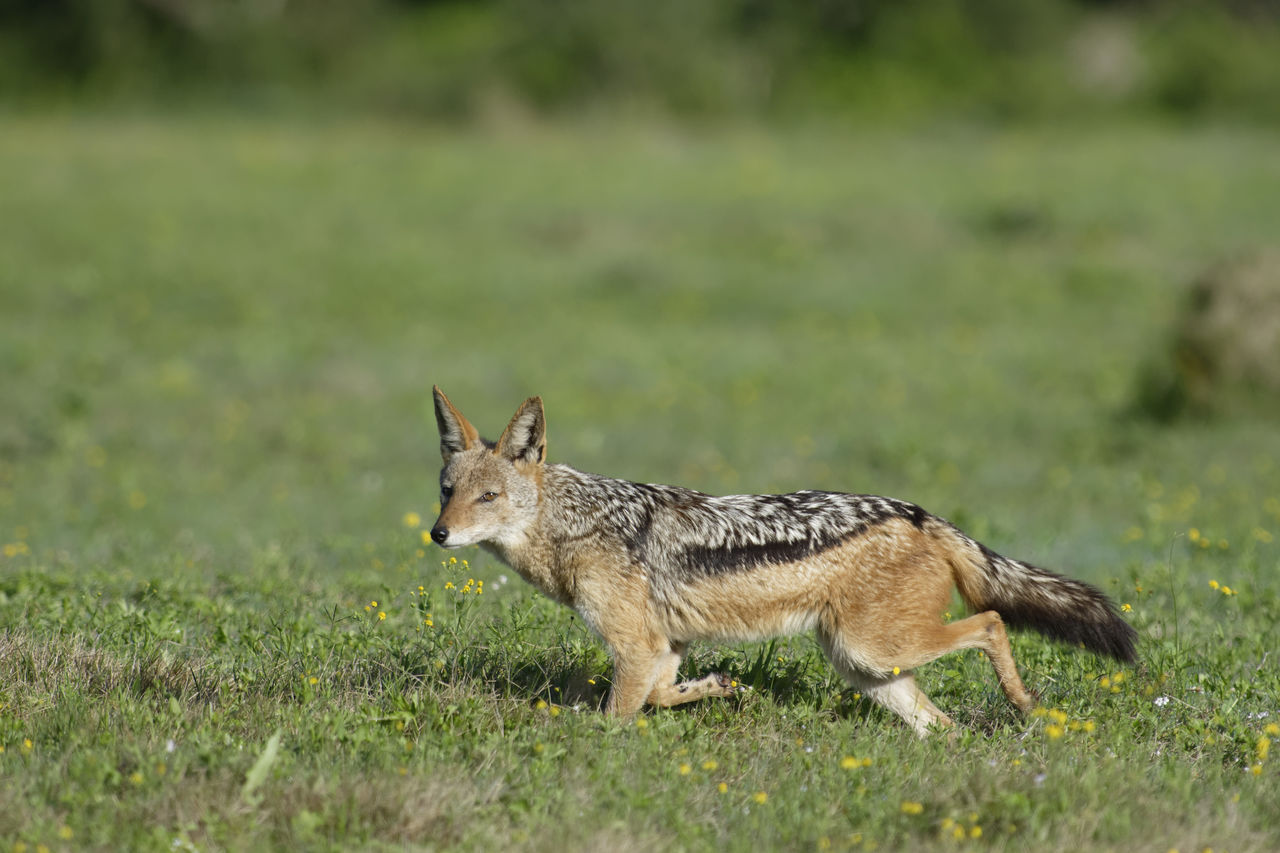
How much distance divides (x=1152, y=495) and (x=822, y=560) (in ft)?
23.9

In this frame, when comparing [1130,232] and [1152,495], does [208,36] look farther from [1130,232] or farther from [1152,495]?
[1152,495]

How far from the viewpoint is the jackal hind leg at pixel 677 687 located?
19.2ft

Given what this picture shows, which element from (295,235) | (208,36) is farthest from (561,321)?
(208,36)

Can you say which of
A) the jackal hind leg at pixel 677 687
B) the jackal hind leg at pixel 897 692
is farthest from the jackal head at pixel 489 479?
the jackal hind leg at pixel 897 692

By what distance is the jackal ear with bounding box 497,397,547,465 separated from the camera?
19.2 feet

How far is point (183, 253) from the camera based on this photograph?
77.7 feet

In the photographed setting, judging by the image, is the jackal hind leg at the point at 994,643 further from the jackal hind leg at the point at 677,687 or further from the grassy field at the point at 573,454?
the jackal hind leg at the point at 677,687

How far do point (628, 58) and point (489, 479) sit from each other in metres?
34.7

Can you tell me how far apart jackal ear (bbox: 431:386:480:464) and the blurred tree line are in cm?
3147

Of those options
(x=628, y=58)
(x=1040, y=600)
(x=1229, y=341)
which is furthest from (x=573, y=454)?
(x=628, y=58)

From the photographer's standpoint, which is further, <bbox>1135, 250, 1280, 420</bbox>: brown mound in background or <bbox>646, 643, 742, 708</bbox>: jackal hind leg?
<bbox>1135, 250, 1280, 420</bbox>: brown mound in background

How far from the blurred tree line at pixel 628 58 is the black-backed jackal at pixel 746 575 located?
104 ft

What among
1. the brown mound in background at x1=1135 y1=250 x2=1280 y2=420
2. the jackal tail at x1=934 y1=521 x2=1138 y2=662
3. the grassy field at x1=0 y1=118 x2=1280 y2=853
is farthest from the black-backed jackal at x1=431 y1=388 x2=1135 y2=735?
the brown mound in background at x1=1135 y1=250 x2=1280 y2=420

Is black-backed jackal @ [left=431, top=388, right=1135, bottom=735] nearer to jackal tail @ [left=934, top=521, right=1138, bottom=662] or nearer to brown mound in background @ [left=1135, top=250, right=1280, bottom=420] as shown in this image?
jackal tail @ [left=934, top=521, right=1138, bottom=662]
